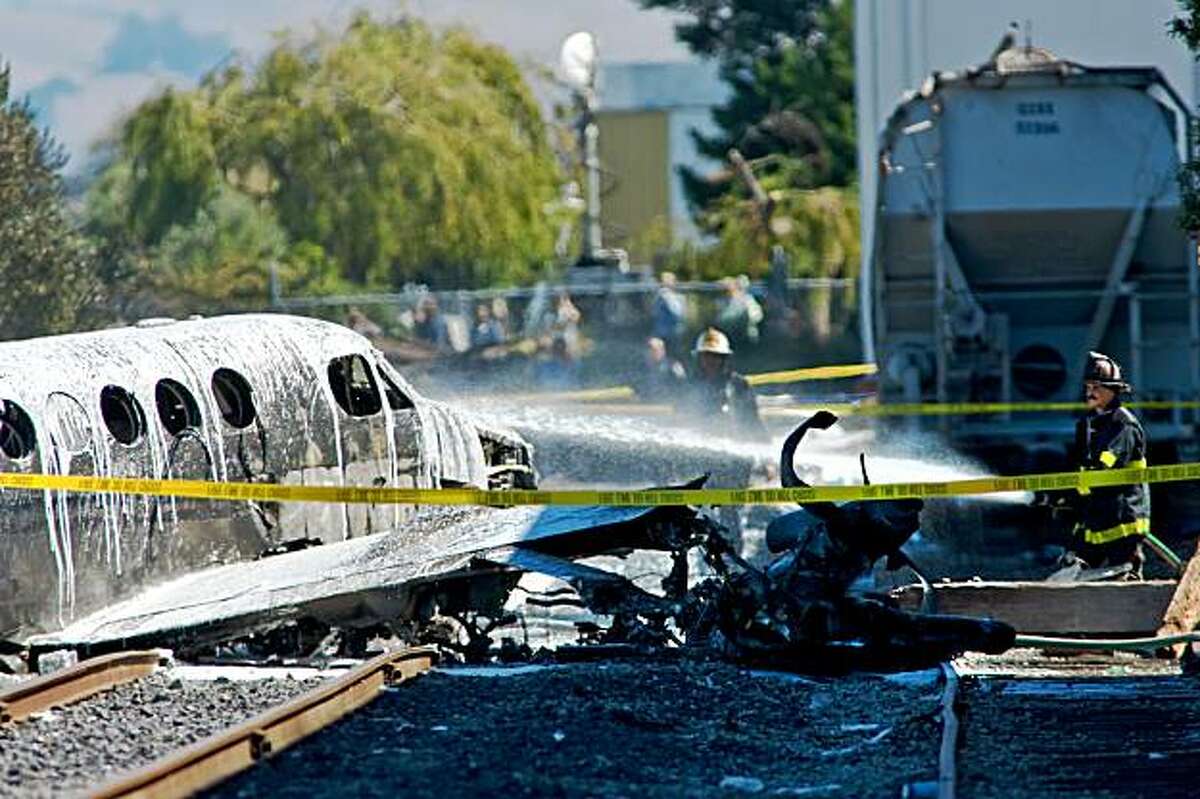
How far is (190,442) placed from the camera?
13734mm

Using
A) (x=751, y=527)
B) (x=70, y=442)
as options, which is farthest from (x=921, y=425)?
(x=70, y=442)

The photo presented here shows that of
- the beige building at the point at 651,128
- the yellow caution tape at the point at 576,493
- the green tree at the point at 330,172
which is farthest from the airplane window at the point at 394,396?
the beige building at the point at 651,128

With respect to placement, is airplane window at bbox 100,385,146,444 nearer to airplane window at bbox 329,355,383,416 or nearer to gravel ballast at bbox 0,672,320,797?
gravel ballast at bbox 0,672,320,797

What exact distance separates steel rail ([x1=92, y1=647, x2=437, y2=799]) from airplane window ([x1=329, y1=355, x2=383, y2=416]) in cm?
249

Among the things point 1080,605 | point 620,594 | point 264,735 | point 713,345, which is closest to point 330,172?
point 713,345

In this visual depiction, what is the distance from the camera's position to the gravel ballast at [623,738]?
969 centimetres

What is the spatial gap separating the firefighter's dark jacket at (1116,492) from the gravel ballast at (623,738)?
10.3ft

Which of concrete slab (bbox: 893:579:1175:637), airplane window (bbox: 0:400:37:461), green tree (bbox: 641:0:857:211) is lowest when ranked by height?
concrete slab (bbox: 893:579:1175:637)

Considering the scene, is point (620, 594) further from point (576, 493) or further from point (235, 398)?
point (235, 398)

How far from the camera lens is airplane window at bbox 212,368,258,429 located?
46.5ft

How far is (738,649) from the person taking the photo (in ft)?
42.8

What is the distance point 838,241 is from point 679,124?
38614 millimetres

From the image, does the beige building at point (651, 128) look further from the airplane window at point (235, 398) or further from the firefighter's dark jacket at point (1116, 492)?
the airplane window at point (235, 398)

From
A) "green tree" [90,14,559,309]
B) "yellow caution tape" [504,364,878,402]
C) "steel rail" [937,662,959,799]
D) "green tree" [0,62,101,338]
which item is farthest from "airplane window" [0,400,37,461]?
"green tree" [90,14,559,309]
